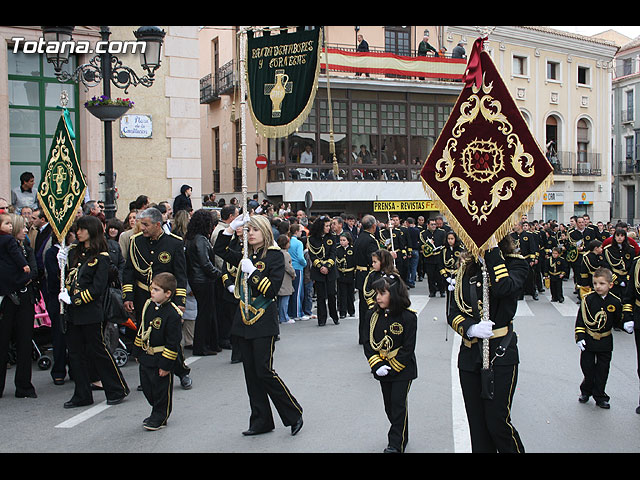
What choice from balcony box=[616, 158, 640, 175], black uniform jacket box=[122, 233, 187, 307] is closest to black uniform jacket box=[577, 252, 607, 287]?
black uniform jacket box=[122, 233, 187, 307]

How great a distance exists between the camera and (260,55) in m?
7.16

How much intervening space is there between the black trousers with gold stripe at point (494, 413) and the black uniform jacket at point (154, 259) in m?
3.51

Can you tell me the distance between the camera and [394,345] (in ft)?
19.3

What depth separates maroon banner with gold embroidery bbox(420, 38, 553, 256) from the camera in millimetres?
4977

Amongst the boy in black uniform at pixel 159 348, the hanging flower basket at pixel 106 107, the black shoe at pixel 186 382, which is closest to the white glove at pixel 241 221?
the boy in black uniform at pixel 159 348

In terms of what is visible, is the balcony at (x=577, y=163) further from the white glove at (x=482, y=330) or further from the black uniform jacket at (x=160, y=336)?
the white glove at (x=482, y=330)

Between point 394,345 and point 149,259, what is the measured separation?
3017 mm

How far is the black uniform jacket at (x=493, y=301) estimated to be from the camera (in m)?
4.88

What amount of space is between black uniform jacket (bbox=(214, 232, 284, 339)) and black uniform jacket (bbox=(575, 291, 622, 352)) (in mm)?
3494

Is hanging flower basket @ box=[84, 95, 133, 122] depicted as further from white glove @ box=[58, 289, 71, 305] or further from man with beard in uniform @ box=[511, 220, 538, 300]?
man with beard in uniform @ box=[511, 220, 538, 300]

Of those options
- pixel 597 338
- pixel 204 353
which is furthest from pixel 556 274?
pixel 204 353

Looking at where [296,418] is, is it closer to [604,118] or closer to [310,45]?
[310,45]

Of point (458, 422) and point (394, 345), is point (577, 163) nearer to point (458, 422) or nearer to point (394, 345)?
point (458, 422)
